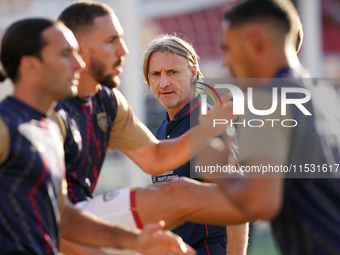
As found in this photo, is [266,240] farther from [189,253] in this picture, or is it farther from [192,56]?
[189,253]

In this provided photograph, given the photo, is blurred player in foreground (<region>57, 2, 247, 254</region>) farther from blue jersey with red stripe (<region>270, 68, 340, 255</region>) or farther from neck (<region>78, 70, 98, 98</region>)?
blue jersey with red stripe (<region>270, 68, 340, 255</region>)

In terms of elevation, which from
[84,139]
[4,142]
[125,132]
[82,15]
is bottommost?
[125,132]

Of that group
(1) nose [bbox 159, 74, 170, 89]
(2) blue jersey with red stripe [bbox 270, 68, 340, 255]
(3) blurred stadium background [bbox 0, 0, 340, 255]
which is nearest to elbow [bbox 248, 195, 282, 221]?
(2) blue jersey with red stripe [bbox 270, 68, 340, 255]

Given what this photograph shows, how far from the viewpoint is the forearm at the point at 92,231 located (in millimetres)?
2594

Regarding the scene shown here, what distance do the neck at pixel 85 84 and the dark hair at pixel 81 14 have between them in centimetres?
34

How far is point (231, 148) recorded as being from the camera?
3688 millimetres

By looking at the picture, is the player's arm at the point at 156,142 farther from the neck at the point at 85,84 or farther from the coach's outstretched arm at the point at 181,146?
the neck at the point at 85,84


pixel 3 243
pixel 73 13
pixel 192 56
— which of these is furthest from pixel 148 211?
pixel 192 56

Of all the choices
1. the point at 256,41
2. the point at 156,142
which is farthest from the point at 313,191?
the point at 156,142

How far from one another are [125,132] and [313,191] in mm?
1598

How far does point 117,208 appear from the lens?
2.94m

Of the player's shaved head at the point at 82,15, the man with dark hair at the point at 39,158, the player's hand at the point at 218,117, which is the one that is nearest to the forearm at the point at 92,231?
the man with dark hair at the point at 39,158

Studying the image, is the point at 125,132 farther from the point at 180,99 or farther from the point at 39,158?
the point at 39,158

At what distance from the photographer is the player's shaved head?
10.8 feet
